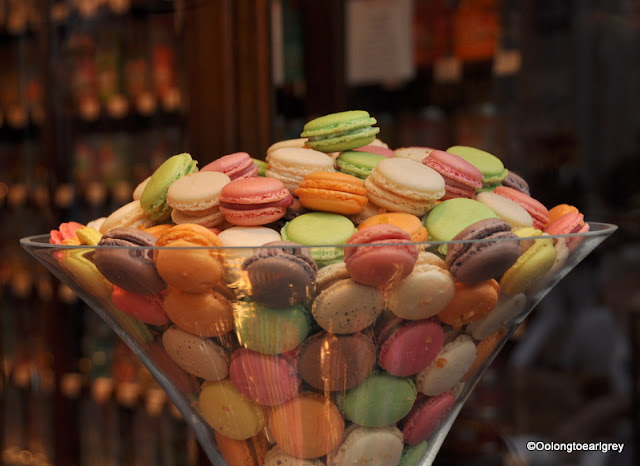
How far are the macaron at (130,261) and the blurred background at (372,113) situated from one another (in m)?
0.73

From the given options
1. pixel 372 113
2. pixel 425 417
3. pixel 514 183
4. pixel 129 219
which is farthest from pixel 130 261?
pixel 372 113

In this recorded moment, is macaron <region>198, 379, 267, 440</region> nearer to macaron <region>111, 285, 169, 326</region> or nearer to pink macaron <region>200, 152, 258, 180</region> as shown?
macaron <region>111, 285, 169, 326</region>

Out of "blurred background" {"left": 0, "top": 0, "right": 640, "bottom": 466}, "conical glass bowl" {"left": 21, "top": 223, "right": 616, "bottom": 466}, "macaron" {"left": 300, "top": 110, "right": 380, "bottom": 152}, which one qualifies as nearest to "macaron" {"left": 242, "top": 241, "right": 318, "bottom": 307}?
"conical glass bowl" {"left": 21, "top": 223, "right": 616, "bottom": 466}

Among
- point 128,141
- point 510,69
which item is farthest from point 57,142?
point 510,69

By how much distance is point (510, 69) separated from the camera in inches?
65.6

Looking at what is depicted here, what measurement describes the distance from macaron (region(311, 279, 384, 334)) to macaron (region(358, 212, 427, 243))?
0.07 m

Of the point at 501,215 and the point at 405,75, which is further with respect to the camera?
the point at 405,75

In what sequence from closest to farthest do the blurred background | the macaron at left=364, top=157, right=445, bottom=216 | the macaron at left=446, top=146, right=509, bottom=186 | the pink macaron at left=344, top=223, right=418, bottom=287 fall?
the pink macaron at left=344, top=223, right=418, bottom=287 → the macaron at left=364, top=157, right=445, bottom=216 → the macaron at left=446, top=146, right=509, bottom=186 → the blurred background

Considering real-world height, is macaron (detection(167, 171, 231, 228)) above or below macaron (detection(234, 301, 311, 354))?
above

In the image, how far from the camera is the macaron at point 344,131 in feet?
2.05

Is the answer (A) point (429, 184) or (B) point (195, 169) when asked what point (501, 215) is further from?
(B) point (195, 169)

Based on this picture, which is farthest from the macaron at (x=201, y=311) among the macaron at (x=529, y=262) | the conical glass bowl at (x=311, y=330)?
the macaron at (x=529, y=262)

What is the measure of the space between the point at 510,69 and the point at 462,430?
0.95 m

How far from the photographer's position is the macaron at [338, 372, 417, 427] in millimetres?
492
